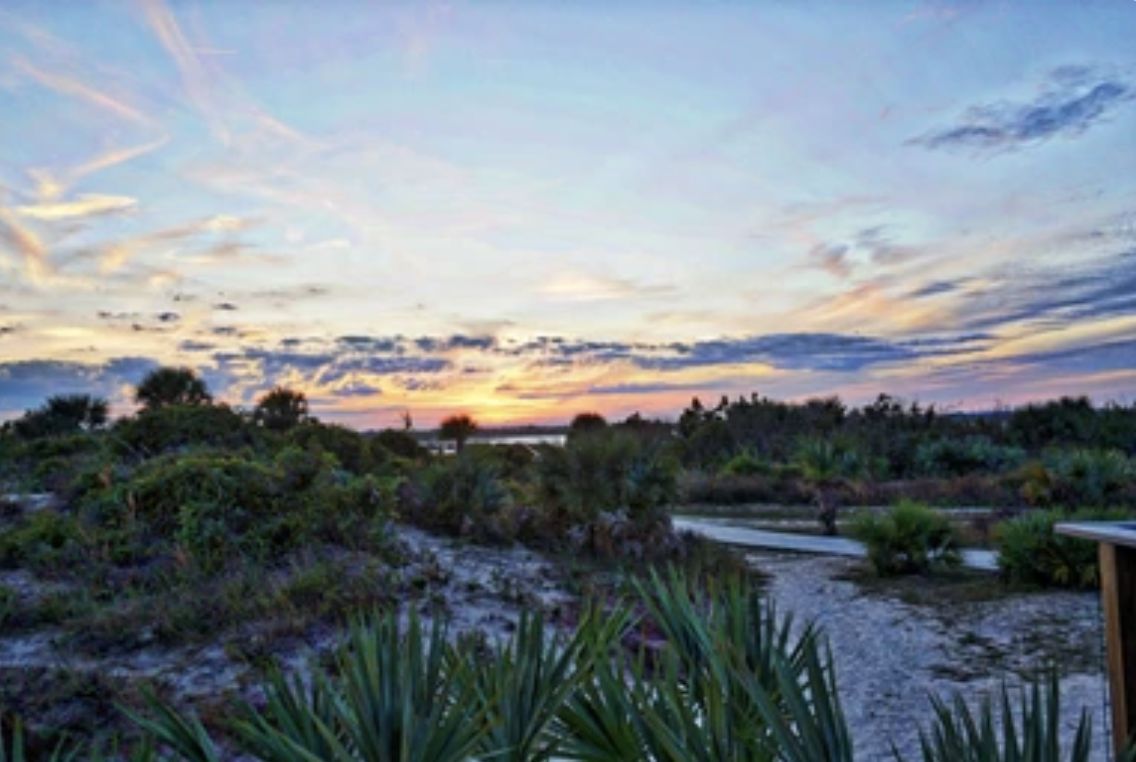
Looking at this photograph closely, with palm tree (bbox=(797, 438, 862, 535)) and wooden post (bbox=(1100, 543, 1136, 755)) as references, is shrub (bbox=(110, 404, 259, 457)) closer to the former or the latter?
palm tree (bbox=(797, 438, 862, 535))

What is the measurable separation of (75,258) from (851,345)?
15546 mm

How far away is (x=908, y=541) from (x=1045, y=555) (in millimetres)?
1723

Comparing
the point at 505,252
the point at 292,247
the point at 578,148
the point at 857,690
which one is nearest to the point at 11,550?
the point at 292,247

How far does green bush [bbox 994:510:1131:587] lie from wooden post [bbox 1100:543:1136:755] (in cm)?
698

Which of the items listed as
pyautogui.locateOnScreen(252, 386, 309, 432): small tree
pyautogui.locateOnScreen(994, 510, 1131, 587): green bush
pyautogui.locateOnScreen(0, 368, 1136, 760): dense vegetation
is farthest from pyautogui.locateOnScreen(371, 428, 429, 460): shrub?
pyautogui.locateOnScreen(994, 510, 1131, 587): green bush

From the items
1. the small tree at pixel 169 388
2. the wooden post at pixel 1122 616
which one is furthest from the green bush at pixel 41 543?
the small tree at pixel 169 388

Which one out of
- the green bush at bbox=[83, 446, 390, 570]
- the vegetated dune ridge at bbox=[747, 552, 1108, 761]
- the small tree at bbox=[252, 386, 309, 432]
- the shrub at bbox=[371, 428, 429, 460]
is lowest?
the vegetated dune ridge at bbox=[747, 552, 1108, 761]

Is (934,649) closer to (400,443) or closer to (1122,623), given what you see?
(1122,623)

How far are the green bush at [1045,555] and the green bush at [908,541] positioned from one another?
0.96m

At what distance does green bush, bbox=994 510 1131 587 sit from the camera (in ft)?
33.9

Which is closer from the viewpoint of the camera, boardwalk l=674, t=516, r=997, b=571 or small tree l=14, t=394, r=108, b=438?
boardwalk l=674, t=516, r=997, b=571

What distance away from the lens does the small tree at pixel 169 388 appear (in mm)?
21297

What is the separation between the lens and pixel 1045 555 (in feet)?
35.1

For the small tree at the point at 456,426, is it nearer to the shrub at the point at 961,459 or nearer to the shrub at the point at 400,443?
the shrub at the point at 400,443
